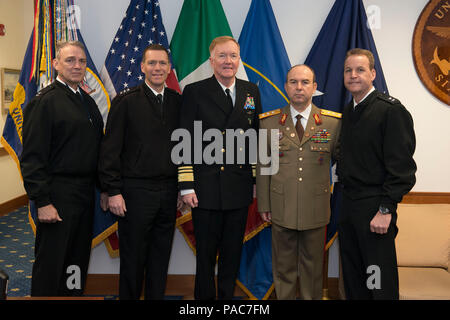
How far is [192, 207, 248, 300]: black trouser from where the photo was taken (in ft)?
7.63

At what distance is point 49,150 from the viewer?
2082 mm

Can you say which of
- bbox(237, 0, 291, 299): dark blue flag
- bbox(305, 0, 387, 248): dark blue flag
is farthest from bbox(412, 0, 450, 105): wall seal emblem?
bbox(237, 0, 291, 299): dark blue flag

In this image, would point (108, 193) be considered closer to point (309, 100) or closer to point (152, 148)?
point (152, 148)

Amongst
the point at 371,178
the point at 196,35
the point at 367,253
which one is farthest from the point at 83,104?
the point at 367,253

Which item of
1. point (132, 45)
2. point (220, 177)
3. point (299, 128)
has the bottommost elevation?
point (220, 177)

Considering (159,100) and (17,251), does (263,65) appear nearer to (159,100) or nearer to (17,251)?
(159,100)

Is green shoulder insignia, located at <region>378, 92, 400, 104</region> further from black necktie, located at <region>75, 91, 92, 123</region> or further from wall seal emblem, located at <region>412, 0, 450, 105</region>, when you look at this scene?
black necktie, located at <region>75, 91, 92, 123</region>

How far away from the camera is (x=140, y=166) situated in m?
2.26

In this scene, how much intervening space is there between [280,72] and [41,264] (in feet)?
6.99

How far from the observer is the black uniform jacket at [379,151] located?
197 centimetres

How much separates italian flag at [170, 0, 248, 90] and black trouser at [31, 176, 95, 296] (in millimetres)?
1210

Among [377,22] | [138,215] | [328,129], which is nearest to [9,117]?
[138,215]

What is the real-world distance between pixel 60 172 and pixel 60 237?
374 mm

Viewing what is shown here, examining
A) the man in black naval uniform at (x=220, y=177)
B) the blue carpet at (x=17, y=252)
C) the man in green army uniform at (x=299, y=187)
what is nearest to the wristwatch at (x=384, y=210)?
the man in green army uniform at (x=299, y=187)
